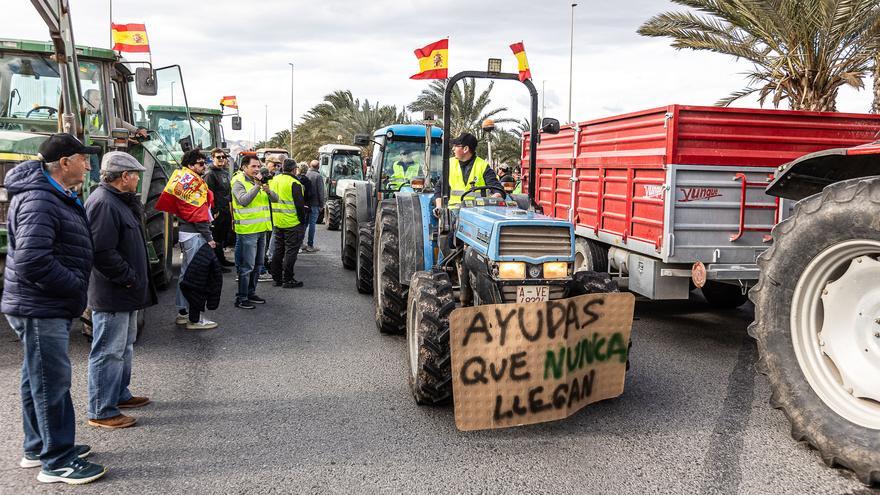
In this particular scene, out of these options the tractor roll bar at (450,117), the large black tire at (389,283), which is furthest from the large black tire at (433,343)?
the large black tire at (389,283)

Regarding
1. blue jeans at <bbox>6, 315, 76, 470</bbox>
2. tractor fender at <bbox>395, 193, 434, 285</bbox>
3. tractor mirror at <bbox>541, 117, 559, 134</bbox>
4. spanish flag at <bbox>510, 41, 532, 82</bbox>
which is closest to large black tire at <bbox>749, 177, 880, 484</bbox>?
tractor mirror at <bbox>541, 117, 559, 134</bbox>

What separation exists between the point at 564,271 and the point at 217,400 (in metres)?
2.58

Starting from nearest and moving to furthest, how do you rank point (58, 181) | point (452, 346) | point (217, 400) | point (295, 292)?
point (58, 181)
point (452, 346)
point (217, 400)
point (295, 292)

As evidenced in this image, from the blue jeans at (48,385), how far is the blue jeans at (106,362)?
673 mm

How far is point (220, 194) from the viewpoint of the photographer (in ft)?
29.4

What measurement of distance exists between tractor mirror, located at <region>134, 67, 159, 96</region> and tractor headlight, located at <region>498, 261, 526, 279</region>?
542cm

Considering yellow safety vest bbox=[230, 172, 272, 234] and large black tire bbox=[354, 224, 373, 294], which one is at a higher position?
yellow safety vest bbox=[230, 172, 272, 234]

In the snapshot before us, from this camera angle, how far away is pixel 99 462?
12.3 feet

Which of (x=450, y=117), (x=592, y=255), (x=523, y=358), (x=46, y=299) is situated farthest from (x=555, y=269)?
(x=592, y=255)

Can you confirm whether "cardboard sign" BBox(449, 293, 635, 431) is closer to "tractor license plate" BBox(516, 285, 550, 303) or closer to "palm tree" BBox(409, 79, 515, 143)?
"tractor license plate" BBox(516, 285, 550, 303)

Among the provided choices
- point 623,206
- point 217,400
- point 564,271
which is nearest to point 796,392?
point 564,271

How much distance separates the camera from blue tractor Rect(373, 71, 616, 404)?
4238mm

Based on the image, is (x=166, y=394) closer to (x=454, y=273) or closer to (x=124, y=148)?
(x=454, y=273)

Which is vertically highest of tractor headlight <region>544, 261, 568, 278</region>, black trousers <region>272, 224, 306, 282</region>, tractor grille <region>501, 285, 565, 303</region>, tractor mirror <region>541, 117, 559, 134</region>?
tractor mirror <region>541, 117, 559, 134</region>
